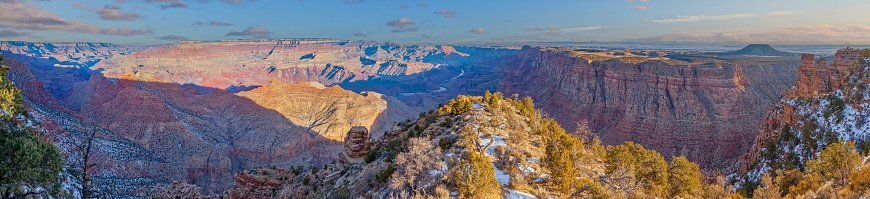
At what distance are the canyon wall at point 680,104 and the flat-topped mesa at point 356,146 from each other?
3399cm

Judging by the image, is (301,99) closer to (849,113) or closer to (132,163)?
(132,163)

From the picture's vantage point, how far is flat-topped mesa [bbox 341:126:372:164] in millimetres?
25078

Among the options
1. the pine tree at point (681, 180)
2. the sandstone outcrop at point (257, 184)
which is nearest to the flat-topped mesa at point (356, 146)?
the sandstone outcrop at point (257, 184)

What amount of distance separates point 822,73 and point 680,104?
18.6 metres

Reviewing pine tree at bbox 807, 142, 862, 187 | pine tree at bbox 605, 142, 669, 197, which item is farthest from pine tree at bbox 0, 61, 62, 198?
pine tree at bbox 807, 142, 862, 187

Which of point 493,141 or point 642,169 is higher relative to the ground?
point 493,141

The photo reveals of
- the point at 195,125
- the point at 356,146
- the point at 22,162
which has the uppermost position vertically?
the point at 22,162

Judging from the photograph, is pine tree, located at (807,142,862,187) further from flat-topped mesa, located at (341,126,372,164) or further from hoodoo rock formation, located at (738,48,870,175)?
flat-topped mesa, located at (341,126,372,164)

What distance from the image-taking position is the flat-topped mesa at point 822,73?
34947 millimetres

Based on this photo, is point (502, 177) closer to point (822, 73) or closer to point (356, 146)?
point (356, 146)

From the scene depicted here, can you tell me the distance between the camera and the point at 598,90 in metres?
69.6

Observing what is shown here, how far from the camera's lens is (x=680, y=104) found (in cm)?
5650

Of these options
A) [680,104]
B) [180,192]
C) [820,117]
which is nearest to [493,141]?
[180,192]

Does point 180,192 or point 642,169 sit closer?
point 642,169
